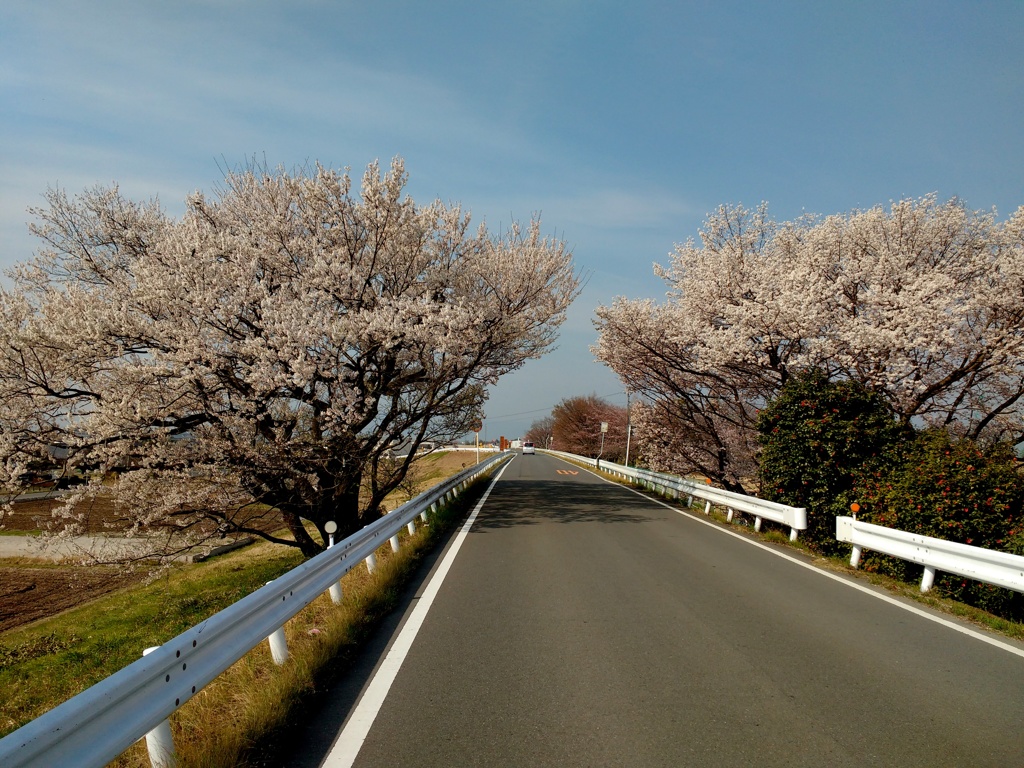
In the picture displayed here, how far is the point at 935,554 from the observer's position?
7.81 m

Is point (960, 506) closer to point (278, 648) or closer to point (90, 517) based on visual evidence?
point (278, 648)

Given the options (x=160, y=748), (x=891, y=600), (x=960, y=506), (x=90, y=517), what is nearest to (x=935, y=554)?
(x=891, y=600)

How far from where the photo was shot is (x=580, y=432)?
84000mm

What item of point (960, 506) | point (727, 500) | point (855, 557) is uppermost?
point (960, 506)

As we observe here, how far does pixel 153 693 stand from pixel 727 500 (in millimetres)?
14056

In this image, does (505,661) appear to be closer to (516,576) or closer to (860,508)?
(516,576)

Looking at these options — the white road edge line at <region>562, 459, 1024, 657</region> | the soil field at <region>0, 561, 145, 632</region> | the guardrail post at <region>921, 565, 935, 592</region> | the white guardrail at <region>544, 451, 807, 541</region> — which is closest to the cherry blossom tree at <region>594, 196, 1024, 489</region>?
the white guardrail at <region>544, 451, 807, 541</region>

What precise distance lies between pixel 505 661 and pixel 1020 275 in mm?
15365

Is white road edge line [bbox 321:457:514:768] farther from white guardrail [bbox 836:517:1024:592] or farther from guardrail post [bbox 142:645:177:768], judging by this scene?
white guardrail [bbox 836:517:1024:592]

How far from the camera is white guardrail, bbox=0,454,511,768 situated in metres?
2.37

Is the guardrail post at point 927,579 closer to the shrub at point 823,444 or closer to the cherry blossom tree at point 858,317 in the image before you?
the shrub at point 823,444

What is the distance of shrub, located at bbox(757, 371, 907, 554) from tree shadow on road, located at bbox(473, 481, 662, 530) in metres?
3.62

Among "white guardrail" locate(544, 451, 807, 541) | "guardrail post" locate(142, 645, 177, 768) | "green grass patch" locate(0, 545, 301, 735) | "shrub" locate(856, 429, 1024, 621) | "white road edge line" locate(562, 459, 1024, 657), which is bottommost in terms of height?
"green grass patch" locate(0, 545, 301, 735)

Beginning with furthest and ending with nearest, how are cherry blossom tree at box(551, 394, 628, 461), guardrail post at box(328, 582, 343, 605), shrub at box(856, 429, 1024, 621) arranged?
cherry blossom tree at box(551, 394, 628, 461) → shrub at box(856, 429, 1024, 621) → guardrail post at box(328, 582, 343, 605)
